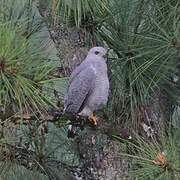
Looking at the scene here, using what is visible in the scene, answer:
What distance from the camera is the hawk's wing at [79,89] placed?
5.04 ft

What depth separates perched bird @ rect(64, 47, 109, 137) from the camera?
60.5 inches

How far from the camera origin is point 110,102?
5.20ft

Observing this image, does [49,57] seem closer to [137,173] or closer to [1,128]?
[1,128]

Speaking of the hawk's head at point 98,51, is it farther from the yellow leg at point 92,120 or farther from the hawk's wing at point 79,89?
the yellow leg at point 92,120

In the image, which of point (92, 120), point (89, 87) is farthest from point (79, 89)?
point (92, 120)

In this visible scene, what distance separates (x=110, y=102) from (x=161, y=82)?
0.44 ft

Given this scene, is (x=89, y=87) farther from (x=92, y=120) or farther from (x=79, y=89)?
(x=92, y=120)

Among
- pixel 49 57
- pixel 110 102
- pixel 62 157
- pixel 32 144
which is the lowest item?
pixel 62 157

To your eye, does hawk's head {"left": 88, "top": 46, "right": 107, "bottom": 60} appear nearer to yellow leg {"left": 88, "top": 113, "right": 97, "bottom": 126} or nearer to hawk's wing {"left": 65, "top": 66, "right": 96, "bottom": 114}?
hawk's wing {"left": 65, "top": 66, "right": 96, "bottom": 114}

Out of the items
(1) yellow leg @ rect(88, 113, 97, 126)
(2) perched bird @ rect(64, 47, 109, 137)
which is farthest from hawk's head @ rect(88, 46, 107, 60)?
(1) yellow leg @ rect(88, 113, 97, 126)

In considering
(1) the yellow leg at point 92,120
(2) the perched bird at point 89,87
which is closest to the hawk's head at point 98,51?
(2) the perched bird at point 89,87

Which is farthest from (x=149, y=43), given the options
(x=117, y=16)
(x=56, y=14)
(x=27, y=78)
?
(x=27, y=78)

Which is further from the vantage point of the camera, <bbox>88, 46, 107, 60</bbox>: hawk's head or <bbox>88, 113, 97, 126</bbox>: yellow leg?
<bbox>88, 46, 107, 60</bbox>: hawk's head

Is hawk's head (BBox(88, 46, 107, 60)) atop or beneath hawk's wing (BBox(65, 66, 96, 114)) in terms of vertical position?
atop
